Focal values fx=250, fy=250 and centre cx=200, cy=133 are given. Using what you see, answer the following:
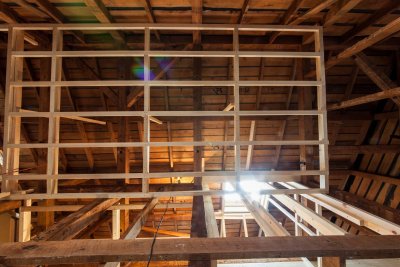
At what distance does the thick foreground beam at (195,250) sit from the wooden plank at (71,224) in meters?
0.47

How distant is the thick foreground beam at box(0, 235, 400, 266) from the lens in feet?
3.68

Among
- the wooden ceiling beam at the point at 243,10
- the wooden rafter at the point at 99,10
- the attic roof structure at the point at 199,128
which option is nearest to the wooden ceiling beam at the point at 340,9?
the attic roof structure at the point at 199,128

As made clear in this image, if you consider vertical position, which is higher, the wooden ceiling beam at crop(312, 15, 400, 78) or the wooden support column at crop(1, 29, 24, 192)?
the wooden ceiling beam at crop(312, 15, 400, 78)

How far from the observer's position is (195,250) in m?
1.16

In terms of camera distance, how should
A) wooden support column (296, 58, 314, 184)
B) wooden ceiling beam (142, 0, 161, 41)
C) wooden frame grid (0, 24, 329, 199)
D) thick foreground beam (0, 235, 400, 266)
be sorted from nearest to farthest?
thick foreground beam (0, 235, 400, 266)
wooden frame grid (0, 24, 329, 199)
wooden ceiling beam (142, 0, 161, 41)
wooden support column (296, 58, 314, 184)

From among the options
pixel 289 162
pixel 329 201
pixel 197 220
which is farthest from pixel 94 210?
pixel 289 162

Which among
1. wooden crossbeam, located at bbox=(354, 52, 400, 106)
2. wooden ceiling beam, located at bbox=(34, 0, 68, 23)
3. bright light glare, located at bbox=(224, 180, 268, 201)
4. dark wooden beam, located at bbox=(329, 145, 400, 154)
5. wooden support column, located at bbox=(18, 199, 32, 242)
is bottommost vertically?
wooden support column, located at bbox=(18, 199, 32, 242)

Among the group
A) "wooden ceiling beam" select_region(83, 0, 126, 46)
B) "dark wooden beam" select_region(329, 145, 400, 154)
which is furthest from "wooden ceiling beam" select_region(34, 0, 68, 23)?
"dark wooden beam" select_region(329, 145, 400, 154)

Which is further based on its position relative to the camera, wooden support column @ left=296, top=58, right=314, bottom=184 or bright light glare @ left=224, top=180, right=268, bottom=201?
wooden support column @ left=296, top=58, right=314, bottom=184

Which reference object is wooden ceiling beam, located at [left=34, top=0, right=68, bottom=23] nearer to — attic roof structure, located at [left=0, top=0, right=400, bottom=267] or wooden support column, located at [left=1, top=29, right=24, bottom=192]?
attic roof structure, located at [left=0, top=0, right=400, bottom=267]

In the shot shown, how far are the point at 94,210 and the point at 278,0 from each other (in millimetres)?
2968

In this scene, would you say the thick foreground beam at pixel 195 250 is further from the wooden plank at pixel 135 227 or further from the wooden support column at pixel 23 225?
the wooden support column at pixel 23 225

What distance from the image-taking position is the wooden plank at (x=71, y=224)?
5.52ft

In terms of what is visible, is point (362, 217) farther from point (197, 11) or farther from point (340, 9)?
point (197, 11)
